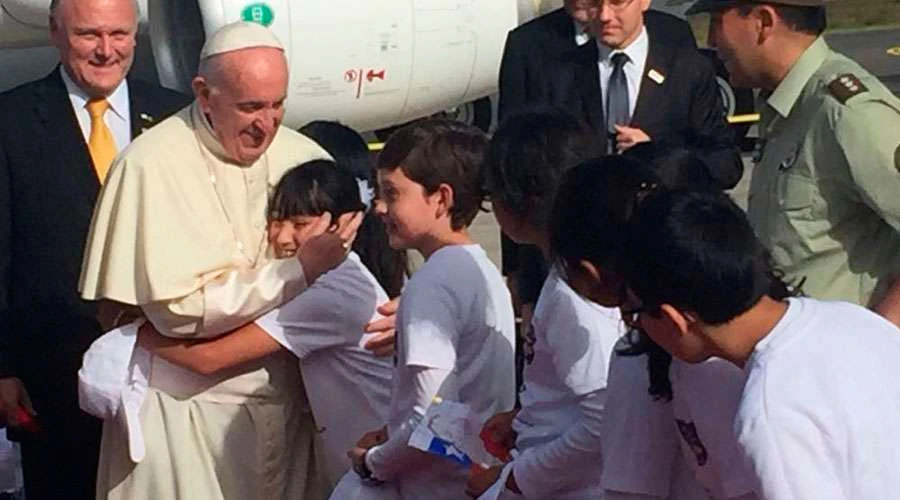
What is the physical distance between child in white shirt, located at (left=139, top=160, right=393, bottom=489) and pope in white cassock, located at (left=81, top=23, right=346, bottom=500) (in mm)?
59

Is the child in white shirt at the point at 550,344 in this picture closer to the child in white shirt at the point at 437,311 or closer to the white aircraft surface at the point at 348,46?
the child in white shirt at the point at 437,311

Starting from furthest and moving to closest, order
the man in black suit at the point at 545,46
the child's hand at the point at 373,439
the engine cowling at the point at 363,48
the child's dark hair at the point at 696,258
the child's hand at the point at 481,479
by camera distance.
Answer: the engine cowling at the point at 363,48, the man in black suit at the point at 545,46, the child's hand at the point at 373,439, the child's hand at the point at 481,479, the child's dark hair at the point at 696,258

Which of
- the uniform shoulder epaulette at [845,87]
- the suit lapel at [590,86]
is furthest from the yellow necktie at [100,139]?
the uniform shoulder epaulette at [845,87]

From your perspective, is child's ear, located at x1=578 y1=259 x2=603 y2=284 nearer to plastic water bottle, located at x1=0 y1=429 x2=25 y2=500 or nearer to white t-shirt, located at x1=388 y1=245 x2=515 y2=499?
white t-shirt, located at x1=388 y1=245 x2=515 y2=499

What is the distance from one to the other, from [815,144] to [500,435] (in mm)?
903

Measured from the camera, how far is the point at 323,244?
141 inches

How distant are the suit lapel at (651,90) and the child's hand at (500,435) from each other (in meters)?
2.04

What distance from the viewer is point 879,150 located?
3.20 meters

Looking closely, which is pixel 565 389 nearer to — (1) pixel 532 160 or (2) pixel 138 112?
(1) pixel 532 160

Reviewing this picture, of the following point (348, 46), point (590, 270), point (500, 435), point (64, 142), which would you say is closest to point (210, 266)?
point (500, 435)

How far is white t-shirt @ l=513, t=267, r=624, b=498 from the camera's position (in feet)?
9.76

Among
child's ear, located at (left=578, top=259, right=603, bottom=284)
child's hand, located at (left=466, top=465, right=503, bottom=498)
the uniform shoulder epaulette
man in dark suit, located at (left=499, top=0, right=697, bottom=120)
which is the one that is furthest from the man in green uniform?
man in dark suit, located at (left=499, top=0, right=697, bottom=120)

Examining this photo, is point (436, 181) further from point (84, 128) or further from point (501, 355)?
point (84, 128)

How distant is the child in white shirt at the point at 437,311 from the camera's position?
11.1ft
